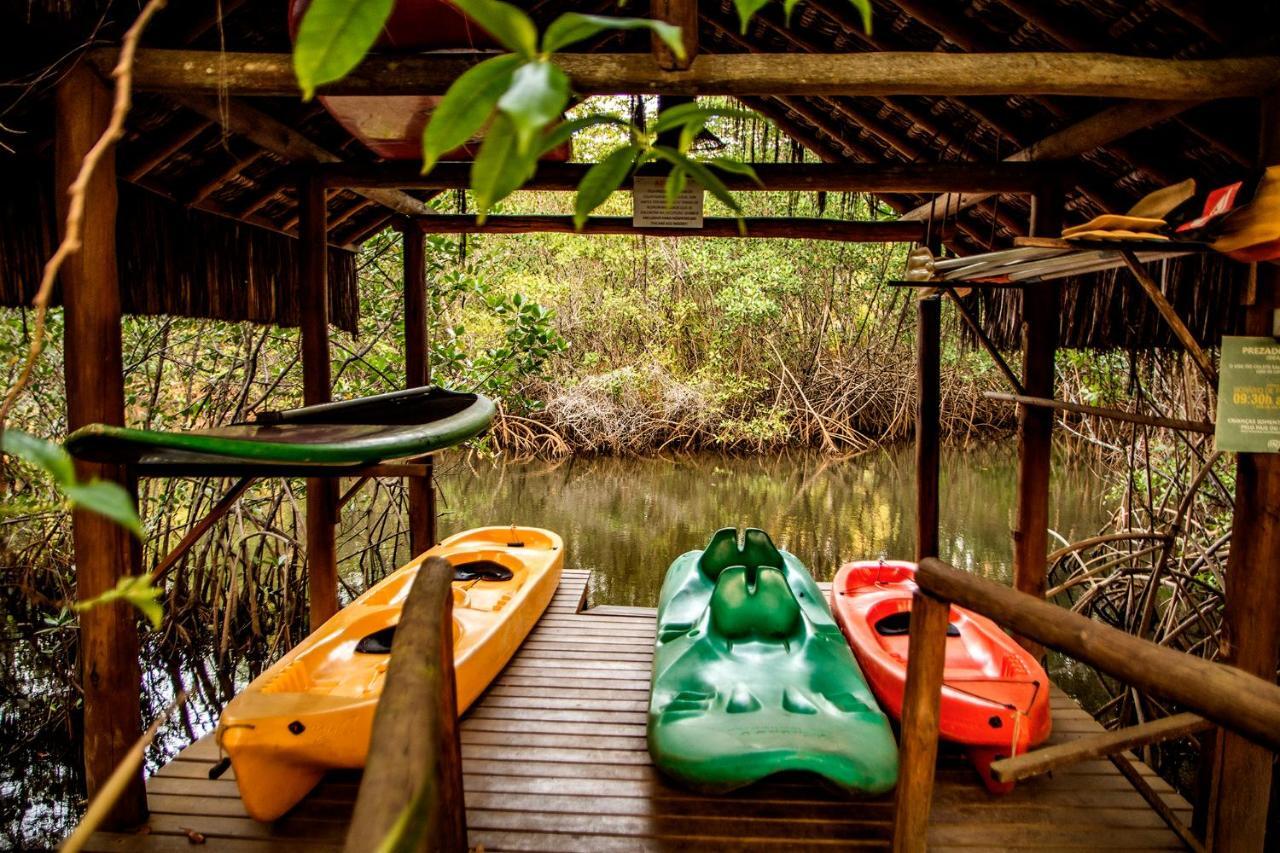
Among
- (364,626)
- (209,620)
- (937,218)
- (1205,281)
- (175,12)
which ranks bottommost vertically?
(209,620)

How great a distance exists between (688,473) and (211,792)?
9013mm

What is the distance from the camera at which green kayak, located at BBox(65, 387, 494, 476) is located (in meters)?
2.04

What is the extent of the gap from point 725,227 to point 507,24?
4042 mm

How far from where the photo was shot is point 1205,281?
3.35m

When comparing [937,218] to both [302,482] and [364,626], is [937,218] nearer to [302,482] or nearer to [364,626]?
[364,626]

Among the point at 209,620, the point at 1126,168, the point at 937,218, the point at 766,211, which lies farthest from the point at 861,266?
the point at 209,620

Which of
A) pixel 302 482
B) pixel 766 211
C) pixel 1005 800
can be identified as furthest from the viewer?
pixel 766 211

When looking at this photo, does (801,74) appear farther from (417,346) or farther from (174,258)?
(417,346)

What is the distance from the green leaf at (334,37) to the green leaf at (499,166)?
132mm

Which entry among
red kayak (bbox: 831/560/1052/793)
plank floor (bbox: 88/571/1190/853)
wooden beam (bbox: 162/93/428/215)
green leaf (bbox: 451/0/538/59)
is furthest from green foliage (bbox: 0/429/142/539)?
wooden beam (bbox: 162/93/428/215)

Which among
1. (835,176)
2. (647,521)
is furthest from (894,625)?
(647,521)

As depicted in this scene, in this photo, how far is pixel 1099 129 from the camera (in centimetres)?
311

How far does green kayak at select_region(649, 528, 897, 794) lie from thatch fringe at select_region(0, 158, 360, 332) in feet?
9.52

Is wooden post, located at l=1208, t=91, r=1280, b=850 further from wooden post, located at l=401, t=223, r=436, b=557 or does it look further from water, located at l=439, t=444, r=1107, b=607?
water, located at l=439, t=444, r=1107, b=607
